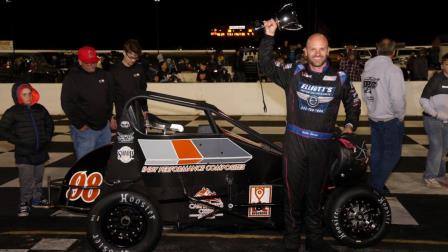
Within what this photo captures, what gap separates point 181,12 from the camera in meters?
69.6

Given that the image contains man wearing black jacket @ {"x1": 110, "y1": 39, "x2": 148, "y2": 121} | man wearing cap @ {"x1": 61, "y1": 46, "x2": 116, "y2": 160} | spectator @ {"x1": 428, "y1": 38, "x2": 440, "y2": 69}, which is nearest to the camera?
man wearing cap @ {"x1": 61, "y1": 46, "x2": 116, "y2": 160}

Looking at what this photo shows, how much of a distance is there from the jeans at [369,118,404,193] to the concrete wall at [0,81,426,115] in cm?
830

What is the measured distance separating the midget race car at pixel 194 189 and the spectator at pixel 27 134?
1220 millimetres

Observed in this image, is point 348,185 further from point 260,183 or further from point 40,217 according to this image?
point 40,217

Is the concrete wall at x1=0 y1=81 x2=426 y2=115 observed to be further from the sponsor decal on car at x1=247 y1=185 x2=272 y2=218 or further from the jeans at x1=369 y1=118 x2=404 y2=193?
the sponsor decal on car at x1=247 y1=185 x2=272 y2=218

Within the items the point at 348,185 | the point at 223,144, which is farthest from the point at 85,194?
the point at 348,185

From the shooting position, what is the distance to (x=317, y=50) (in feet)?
13.4

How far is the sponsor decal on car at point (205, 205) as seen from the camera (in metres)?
4.46

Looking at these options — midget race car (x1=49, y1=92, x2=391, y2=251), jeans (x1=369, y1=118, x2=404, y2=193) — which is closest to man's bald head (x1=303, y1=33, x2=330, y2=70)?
midget race car (x1=49, y1=92, x2=391, y2=251)

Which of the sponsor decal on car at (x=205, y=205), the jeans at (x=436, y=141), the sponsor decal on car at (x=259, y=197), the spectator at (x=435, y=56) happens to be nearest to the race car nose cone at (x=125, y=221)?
the sponsor decal on car at (x=205, y=205)

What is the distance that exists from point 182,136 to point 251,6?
65.6 m

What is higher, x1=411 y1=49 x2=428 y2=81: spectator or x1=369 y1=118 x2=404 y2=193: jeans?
x1=411 y1=49 x2=428 y2=81: spectator

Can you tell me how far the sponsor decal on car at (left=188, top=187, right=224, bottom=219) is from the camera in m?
4.46

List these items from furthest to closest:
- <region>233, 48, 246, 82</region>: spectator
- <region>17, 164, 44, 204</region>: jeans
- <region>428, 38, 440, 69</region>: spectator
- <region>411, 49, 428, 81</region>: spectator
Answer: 1. <region>428, 38, 440, 69</region>: spectator
2. <region>411, 49, 428, 81</region>: spectator
3. <region>233, 48, 246, 82</region>: spectator
4. <region>17, 164, 44, 204</region>: jeans
